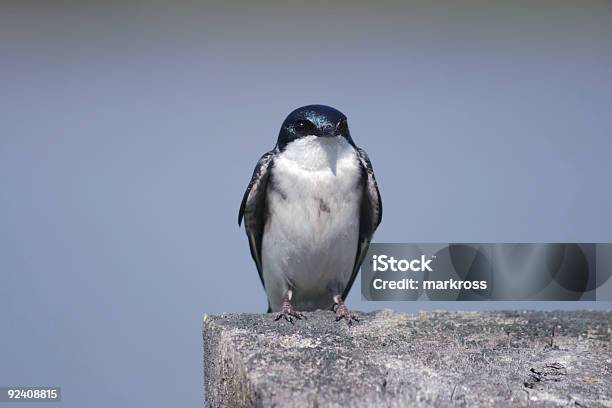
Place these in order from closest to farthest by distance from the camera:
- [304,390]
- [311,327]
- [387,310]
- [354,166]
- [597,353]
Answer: [304,390] < [597,353] < [311,327] < [387,310] < [354,166]

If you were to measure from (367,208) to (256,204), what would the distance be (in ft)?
1.41

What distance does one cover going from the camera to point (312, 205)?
2779 millimetres

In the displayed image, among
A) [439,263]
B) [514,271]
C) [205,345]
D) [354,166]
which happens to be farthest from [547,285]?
[205,345]

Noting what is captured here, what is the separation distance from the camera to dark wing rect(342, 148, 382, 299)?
9.48 feet

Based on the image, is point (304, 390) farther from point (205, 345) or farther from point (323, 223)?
point (323, 223)

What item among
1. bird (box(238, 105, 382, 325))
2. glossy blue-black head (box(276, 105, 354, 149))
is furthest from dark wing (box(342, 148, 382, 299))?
glossy blue-black head (box(276, 105, 354, 149))

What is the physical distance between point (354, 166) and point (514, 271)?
102 cm

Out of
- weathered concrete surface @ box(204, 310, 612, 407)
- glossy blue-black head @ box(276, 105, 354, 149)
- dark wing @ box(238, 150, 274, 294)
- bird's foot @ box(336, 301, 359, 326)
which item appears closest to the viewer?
weathered concrete surface @ box(204, 310, 612, 407)

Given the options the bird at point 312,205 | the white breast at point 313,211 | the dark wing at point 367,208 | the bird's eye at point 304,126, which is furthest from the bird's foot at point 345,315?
the bird's eye at point 304,126

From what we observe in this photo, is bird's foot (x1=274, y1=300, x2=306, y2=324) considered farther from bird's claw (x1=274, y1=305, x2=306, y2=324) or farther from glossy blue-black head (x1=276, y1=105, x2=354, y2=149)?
glossy blue-black head (x1=276, y1=105, x2=354, y2=149)

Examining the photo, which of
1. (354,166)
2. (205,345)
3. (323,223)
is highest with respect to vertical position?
A: (354,166)

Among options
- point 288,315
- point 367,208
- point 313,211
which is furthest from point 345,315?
point 367,208

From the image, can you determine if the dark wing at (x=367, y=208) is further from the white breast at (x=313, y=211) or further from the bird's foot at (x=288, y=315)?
the bird's foot at (x=288, y=315)

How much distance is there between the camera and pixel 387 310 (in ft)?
8.21
